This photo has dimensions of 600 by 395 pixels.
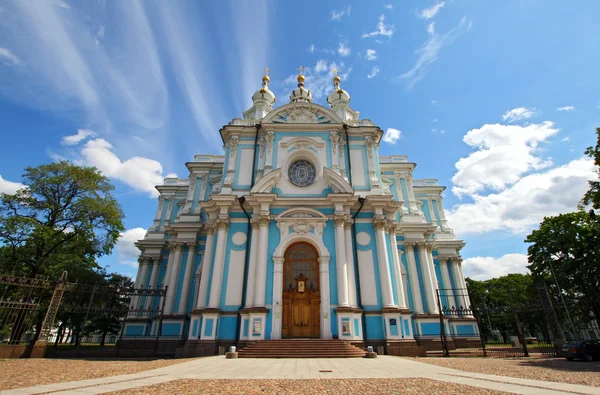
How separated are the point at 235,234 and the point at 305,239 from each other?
14.1 feet

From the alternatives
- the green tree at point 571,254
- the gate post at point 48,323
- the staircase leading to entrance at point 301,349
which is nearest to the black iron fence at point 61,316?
the gate post at point 48,323

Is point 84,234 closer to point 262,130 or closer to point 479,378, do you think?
point 262,130

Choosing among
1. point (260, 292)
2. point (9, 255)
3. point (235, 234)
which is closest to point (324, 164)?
point (235, 234)

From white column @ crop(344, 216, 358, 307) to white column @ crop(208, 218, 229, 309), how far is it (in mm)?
7195

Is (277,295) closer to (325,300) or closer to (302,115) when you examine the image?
(325,300)

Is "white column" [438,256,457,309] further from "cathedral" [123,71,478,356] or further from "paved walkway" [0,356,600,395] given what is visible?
"paved walkway" [0,356,600,395]

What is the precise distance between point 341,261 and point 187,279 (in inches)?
455

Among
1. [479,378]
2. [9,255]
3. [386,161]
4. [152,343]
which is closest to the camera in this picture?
[479,378]

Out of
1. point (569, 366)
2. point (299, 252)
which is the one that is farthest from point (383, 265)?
point (569, 366)

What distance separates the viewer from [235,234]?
19109 mm

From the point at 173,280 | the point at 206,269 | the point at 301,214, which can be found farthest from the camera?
the point at 173,280

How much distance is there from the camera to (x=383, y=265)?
1803 cm

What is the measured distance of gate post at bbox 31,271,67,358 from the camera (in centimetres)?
1372

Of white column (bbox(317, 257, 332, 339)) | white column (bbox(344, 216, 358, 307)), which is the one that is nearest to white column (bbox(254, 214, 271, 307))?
white column (bbox(317, 257, 332, 339))
